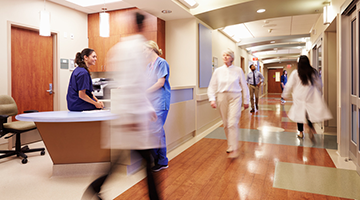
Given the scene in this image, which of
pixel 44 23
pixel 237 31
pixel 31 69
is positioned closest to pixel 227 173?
pixel 44 23

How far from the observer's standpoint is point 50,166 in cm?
329

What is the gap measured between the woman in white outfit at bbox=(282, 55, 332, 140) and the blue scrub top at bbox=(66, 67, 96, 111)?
2.89 m

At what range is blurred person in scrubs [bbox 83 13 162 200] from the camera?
5.34 feet

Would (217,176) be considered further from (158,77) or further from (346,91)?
(346,91)

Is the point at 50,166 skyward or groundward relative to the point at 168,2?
groundward

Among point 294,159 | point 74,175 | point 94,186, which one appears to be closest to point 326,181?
point 294,159

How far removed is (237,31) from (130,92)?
7236mm

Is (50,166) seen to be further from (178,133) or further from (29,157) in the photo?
(178,133)

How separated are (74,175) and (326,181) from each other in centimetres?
288

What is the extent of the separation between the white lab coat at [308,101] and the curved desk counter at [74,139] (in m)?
2.85

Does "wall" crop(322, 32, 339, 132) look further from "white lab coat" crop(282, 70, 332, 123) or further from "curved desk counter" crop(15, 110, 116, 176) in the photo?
"curved desk counter" crop(15, 110, 116, 176)

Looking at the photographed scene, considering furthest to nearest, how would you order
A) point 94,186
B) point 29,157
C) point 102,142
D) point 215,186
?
1. point 29,157
2. point 102,142
3. point 215,186
4. point 94,186

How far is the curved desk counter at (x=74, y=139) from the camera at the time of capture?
2.67m

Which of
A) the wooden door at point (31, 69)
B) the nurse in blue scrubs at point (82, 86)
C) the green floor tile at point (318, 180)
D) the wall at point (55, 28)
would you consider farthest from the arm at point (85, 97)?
the wooden door at point (31, 69)
